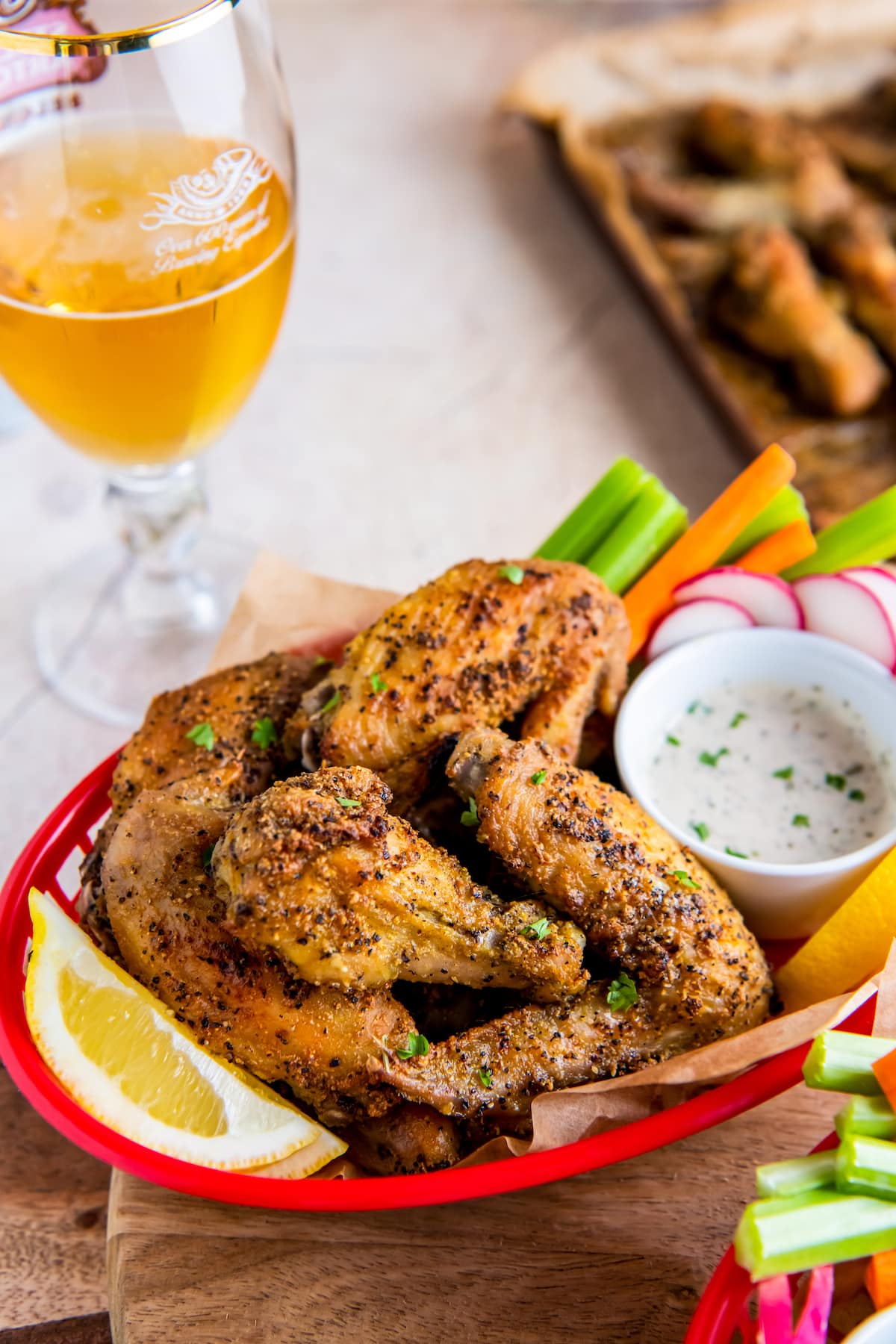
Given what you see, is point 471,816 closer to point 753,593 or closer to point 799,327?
point 753,593

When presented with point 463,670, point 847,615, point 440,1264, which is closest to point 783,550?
point 847,615

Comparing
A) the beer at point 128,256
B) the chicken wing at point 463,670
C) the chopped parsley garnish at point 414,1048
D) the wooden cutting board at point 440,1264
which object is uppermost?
the beer at point 128,256

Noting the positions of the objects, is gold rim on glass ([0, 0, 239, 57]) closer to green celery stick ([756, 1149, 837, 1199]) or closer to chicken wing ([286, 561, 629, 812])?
chicken wing ([286, 561, 629, 812])

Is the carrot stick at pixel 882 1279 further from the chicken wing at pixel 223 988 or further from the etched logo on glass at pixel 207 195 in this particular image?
the etched logo on glass at pixel 207 195

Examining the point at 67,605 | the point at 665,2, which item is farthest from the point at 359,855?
the point at 665,2

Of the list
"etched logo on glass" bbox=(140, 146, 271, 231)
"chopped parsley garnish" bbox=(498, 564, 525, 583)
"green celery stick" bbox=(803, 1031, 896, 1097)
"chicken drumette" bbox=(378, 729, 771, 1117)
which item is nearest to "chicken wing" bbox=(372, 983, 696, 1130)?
"chicken drumette" bbox=(378, 729, 771, 1117)

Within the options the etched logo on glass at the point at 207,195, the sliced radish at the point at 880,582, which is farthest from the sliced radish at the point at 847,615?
the etched logo on glass at the point at 207,195

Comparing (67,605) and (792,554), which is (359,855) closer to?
(792,554)
